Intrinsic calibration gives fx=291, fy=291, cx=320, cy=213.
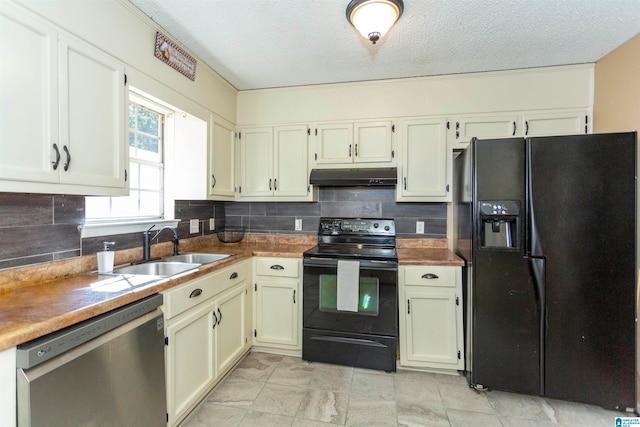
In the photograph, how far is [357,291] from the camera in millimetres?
2195

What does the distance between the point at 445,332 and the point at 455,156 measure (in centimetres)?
145

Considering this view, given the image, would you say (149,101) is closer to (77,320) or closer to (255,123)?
(255,123)

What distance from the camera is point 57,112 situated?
1.27m

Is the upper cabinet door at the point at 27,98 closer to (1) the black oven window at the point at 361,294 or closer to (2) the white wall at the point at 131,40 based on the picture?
(2) the white wall at the point at 131,40

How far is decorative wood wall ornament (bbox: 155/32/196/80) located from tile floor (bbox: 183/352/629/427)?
222 centimetres

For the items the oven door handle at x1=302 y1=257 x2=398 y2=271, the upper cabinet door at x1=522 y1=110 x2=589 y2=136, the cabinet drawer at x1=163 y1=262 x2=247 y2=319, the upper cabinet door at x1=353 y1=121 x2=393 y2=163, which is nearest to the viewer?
the cabinet drawer at x1=163 y1=262 x2=247 y2=319

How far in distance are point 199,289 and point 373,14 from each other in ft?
6.10

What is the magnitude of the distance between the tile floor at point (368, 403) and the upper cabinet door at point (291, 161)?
1.53m

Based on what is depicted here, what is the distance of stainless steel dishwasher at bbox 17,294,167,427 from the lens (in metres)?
0.93

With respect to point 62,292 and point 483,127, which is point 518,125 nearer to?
point 483,127

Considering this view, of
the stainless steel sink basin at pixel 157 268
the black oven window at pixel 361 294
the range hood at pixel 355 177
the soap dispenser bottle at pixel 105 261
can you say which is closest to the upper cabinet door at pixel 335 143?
the range hood at pixel 355 177

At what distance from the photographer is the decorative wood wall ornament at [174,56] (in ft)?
6.02

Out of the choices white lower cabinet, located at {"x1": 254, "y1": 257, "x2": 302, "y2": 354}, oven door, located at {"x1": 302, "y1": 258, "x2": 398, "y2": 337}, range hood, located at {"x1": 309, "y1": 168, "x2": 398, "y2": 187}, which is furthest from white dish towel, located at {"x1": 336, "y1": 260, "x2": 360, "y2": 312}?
range hood, located at {"x1": 309, "y1": 168, "x2": 398, "y2": 187}

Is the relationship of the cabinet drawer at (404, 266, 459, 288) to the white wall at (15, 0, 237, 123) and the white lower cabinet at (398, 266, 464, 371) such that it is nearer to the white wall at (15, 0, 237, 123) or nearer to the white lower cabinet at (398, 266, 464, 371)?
the white lower cabinet at (398, 266, 464, 371)
